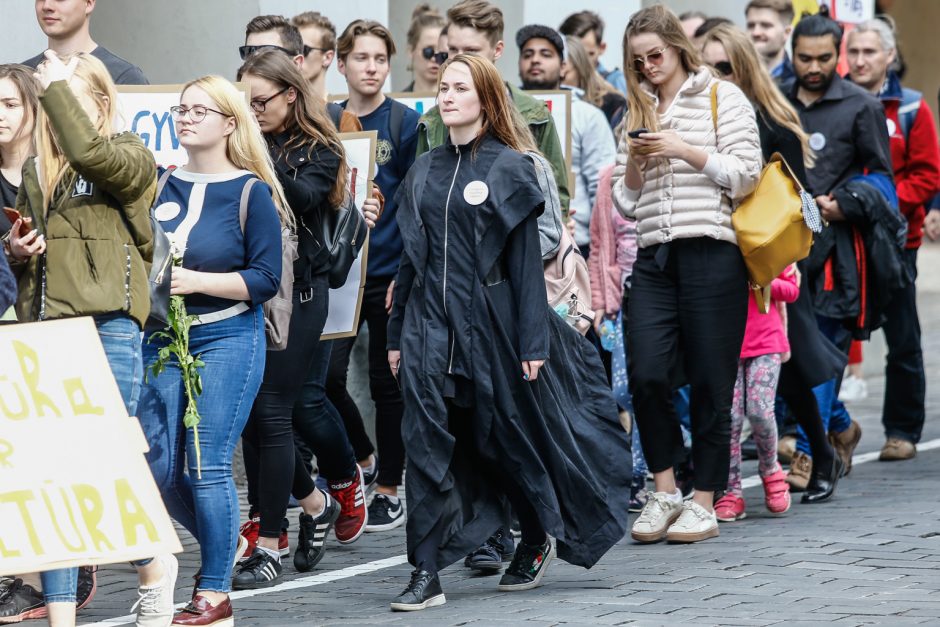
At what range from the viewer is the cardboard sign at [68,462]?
521 centimetres

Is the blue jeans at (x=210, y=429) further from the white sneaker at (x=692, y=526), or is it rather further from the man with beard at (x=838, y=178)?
the man with beard at (x=838, y=178)

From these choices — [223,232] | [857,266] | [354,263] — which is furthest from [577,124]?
[223,232]

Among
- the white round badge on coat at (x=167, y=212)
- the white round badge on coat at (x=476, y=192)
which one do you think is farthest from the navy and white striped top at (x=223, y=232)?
the white round badge on coat at (x=476, y=192)

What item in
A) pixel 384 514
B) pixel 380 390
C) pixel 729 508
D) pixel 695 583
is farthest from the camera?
pixel 380 390

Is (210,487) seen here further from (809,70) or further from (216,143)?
(809,70)

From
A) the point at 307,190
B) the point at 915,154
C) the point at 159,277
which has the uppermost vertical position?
the point at 307,190

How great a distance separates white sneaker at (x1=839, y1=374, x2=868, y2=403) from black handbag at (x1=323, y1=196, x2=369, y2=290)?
6254 mm

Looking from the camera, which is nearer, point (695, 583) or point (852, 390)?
point (695, 583)

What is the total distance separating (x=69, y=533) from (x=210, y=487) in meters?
0.89

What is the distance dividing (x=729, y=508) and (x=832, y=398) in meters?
1.25

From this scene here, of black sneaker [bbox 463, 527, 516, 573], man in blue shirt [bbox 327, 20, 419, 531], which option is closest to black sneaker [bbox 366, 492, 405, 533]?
man in blue shirt [bbox 327, 20, 419, 531]

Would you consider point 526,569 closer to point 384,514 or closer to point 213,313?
point 213,313

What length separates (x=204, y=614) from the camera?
6012mm

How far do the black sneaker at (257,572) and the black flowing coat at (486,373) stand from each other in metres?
0.77
